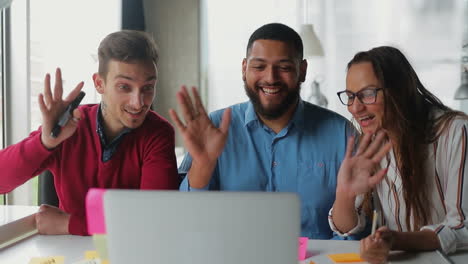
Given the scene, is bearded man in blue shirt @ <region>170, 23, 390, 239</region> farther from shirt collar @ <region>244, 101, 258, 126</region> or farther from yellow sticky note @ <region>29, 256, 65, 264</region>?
A: yellow sticky note @ <region>29, 256, 65, 264</region>

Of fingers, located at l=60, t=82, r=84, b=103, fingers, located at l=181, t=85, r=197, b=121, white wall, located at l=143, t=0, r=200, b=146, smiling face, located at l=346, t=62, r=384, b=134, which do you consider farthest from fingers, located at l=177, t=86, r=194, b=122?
white wall, located at l=143, t=0, r=200, b=146

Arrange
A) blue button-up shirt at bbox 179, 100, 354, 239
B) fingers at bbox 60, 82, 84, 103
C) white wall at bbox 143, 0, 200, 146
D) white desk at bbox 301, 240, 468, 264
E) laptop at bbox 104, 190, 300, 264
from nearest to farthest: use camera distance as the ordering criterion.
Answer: laptop at bbox 104, 190, 300, 264, white desk at bbox 301, 240, 468, 264, fingers at bbox 60, 82, 84, 103, blue button-up shirt at bbox 179, 100, 354, 239, white wall at bbox 143, 0, 200, 146

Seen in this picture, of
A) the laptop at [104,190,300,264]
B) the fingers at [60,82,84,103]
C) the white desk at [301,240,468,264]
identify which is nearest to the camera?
the laptop at [104,190,300,264]

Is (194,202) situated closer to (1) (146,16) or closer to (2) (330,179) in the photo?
(2) (330,179)

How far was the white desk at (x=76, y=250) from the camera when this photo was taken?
1165 mm

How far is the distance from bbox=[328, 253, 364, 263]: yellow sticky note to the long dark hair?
375 mm

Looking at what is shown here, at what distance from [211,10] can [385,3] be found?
1657 millimetres

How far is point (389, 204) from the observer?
1513 millimetres

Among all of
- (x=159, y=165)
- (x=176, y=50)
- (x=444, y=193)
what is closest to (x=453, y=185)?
(x=444, y=193)

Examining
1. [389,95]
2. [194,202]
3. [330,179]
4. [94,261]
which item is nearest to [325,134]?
[330,179]

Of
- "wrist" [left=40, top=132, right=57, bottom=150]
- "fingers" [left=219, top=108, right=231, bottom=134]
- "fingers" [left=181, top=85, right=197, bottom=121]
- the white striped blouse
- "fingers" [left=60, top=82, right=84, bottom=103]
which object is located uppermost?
"fingers" [left=60, top=82, right=84, bottom=103]

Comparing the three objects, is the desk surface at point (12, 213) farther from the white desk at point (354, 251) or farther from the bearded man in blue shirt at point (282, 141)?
the white desk at point (354, 251)

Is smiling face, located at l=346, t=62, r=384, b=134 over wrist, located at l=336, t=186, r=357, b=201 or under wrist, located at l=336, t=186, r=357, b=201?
over

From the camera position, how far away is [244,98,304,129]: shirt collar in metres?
1.87
